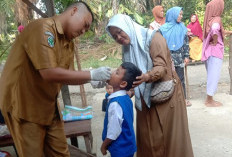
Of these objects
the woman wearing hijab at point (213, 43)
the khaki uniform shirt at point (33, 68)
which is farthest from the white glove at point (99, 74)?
the woman wearing hijab at point (213, 43)

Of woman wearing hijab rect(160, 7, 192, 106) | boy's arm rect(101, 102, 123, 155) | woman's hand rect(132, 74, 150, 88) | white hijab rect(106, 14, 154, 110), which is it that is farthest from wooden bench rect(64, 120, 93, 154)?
woman wearing hijab rect(160, 7, 192, 106)

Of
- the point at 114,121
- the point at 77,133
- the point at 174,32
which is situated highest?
the point at 174,32

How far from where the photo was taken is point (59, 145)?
193 cm

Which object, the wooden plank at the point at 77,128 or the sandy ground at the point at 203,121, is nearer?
the wooden plank at the point at 77,128

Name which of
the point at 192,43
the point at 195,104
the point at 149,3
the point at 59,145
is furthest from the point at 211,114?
the point at 149,3

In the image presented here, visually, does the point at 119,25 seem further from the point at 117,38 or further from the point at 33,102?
the point at 33,102

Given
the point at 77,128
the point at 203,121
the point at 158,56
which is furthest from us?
the point at 203,121

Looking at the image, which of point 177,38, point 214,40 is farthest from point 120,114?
point 214,40

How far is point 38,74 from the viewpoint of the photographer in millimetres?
1642

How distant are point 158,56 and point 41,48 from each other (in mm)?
1041

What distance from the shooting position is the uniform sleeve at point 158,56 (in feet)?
6.80

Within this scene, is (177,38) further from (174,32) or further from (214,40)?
(214,40)

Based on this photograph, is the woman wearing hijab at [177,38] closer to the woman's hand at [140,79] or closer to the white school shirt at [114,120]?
Answer: the woman's hand at [140,79]

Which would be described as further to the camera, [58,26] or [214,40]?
[214,40]
